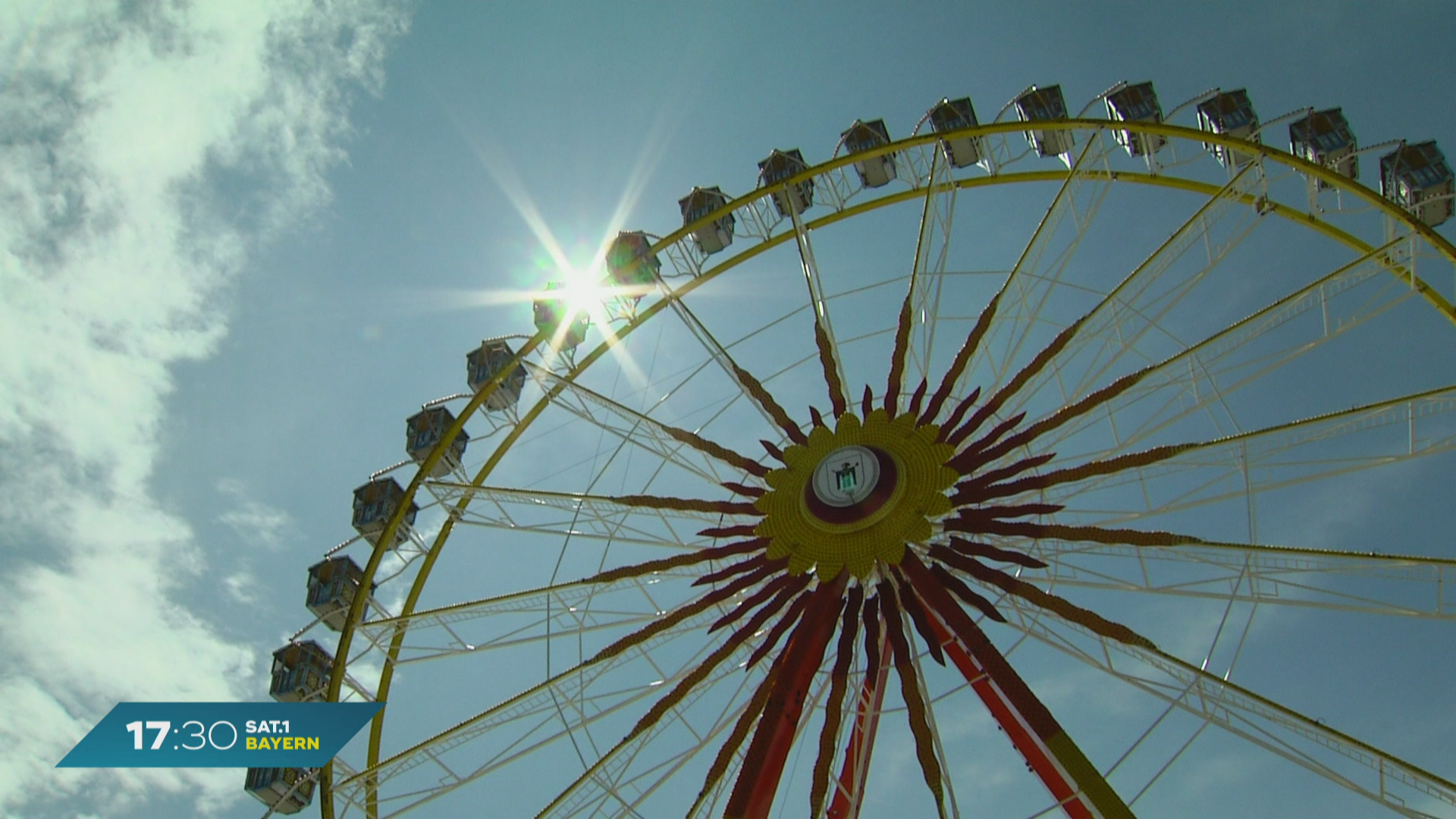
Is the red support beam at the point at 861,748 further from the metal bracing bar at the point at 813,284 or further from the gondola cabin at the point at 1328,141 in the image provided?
the gondola cabin at the point at 1328,141

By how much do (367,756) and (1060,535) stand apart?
1352 cm

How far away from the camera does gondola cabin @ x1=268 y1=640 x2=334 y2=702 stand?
1973 cm

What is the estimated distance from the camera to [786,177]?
20984 mm

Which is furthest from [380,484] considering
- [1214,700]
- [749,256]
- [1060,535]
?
[1214,700]

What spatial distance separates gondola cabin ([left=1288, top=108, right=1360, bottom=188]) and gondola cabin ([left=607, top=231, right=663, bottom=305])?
12954 millimetres

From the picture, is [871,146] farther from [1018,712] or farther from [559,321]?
[1018,712]

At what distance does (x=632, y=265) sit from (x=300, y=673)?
10.7 meters

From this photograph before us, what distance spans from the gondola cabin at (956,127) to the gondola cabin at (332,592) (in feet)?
48.3

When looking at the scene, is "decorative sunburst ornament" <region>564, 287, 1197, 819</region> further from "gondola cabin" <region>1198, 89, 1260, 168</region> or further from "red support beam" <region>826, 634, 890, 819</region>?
"gondola cabin" <region>1198, 89, 1260, 168</region>

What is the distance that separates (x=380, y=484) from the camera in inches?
850

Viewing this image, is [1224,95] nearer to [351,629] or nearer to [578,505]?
[578,505]

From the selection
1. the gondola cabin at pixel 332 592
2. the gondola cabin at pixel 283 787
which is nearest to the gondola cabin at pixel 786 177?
the gondola cabin at pixel 332 592

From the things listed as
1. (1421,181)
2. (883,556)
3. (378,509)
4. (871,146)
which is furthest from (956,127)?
(378,509)
